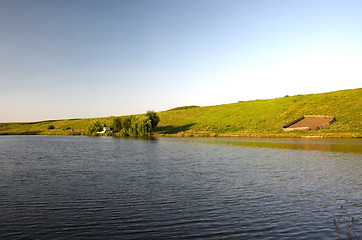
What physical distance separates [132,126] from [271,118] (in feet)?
181

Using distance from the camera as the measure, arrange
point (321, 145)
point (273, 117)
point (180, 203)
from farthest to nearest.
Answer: point (273, 117), point (321, 145), point (180, 203)

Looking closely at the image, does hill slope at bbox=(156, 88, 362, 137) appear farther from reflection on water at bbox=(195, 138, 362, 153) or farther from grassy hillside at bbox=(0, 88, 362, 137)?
reflection on water at bbox=(195, 138, 362, 153)

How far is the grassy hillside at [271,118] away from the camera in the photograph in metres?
80.9

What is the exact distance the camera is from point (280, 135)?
264 ft

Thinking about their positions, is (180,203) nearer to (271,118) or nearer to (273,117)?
(271,118)

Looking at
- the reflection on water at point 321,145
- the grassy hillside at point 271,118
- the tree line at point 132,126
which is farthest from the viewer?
the tree line at point 132,126

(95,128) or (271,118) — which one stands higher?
(271,118)

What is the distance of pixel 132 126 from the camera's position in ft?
359

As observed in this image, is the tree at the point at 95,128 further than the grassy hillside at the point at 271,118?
Yes

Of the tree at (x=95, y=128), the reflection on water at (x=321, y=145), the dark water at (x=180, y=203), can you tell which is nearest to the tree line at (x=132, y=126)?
the tree at (x=95, y=128)

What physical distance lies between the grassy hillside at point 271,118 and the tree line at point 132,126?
5.98 meters

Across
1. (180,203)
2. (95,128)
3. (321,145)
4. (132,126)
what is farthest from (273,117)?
(180,203)

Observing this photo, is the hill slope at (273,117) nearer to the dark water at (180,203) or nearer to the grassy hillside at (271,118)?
the grassy hillside at (271,118)

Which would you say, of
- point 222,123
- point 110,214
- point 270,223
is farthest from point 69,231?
point 222,123
